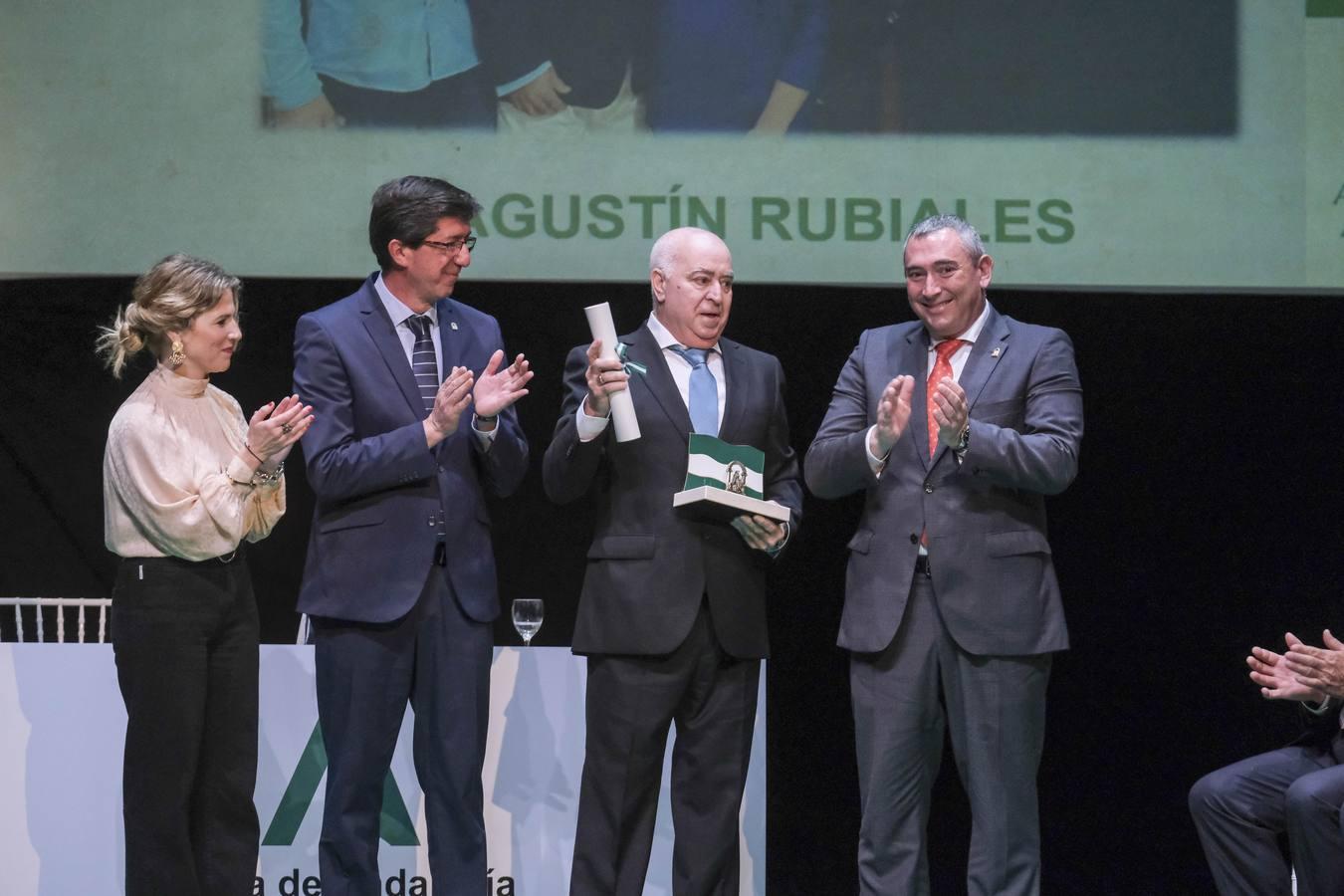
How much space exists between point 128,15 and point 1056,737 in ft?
12.1

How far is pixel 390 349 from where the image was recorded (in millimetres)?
3348

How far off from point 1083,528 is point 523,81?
89.5 inches

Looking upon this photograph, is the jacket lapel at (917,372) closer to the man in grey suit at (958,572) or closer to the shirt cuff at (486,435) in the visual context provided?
the man in grey suit at (958,572)

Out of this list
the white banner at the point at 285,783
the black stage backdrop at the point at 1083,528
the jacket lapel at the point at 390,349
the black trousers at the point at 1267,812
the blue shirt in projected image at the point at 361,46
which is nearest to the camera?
the black trousers at the point at 1267,812

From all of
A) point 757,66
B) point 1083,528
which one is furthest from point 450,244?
point 1083,528

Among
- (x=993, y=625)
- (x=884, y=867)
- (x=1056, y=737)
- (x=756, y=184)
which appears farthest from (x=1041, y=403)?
(x=1056, y=737)

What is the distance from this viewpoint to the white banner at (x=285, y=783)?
3686 millimetres

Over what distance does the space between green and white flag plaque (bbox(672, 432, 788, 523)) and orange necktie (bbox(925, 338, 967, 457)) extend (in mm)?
407

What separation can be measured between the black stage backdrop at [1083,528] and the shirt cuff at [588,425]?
5.13ft

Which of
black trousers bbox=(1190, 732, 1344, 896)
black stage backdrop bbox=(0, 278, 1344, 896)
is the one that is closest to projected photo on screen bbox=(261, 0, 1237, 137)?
black stage backdrop bbox=(0, 278, 1344, 896)

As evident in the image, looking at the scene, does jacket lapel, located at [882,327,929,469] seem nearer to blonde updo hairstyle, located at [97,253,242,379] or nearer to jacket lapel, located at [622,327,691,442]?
jacket lapel, located at [622,327,691,442]

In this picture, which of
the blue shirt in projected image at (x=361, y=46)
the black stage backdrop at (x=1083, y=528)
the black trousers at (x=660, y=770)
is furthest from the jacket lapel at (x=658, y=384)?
the blue shirt in projected image at (x=361, y=46)

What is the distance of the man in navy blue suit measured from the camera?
317 centimetres

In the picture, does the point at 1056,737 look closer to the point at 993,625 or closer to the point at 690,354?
the point at 993,625
